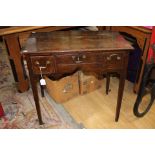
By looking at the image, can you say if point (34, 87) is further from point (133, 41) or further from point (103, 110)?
point (133, 41)

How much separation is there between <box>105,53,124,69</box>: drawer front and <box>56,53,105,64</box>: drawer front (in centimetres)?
4

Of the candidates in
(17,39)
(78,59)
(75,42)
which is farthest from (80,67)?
(17,39)

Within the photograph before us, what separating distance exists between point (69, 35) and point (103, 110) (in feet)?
2.78

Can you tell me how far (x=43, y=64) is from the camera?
121 cm

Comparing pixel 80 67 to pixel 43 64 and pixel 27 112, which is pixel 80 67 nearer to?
pixel 43 64

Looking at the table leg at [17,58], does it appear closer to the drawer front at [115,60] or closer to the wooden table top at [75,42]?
the wooden table top at [75,42]

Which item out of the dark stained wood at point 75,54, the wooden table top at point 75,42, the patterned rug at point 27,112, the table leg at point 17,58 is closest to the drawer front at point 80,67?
the dark stained wood at point 75,54

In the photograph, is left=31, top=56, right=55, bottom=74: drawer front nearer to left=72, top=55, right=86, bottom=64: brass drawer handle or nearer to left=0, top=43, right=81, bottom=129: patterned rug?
left=72, top=55, right=86, bottom=64: brass drawer handle

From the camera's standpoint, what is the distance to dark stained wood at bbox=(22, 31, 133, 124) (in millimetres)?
1167

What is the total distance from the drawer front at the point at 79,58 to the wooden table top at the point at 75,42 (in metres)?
0.05

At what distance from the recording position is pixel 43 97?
6.43 feet

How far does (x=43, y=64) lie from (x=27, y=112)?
77 cm

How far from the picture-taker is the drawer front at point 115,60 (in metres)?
1.22
